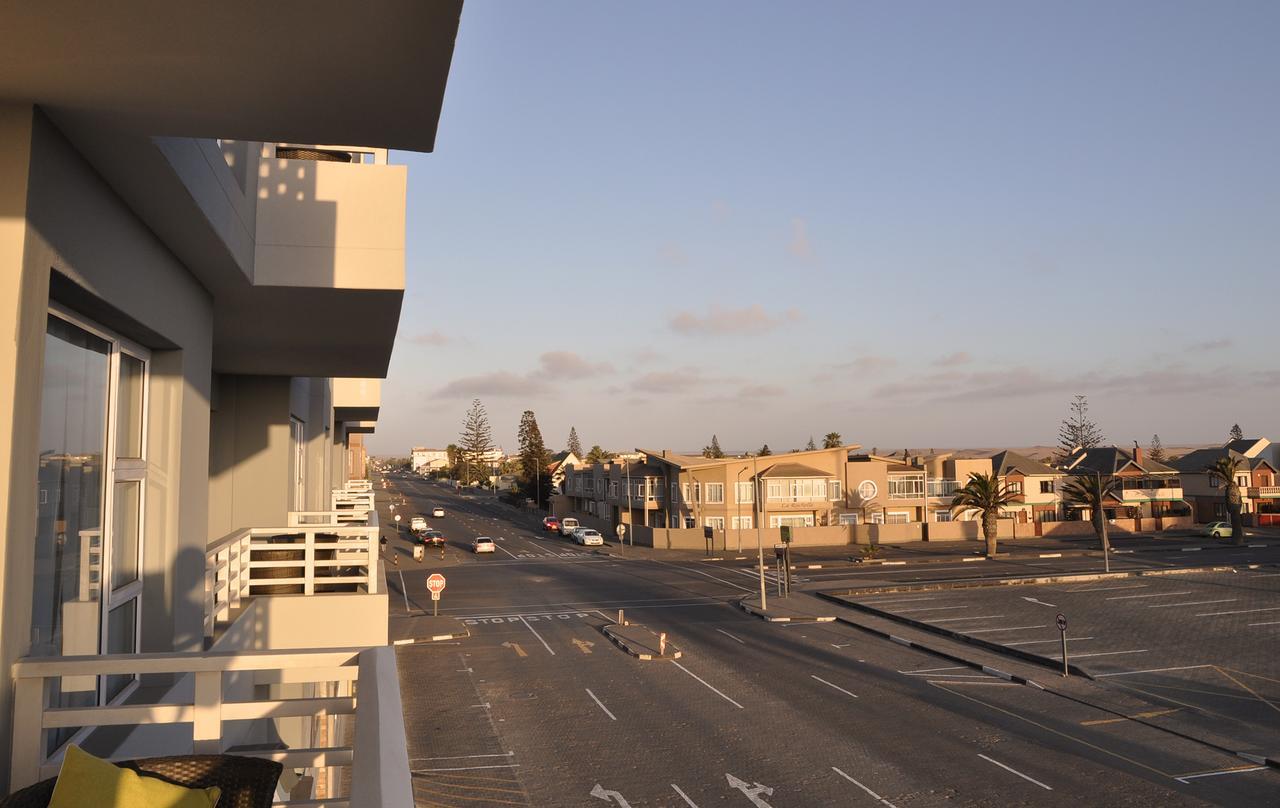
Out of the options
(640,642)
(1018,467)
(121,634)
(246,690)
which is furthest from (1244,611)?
(121,634)

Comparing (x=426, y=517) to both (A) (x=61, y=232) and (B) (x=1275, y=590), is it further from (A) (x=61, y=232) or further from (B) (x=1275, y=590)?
(A) (x=61, y=232)

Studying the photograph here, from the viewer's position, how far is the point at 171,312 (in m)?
6.64

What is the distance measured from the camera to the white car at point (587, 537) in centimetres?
6081

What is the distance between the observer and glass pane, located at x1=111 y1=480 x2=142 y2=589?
19.4 ft

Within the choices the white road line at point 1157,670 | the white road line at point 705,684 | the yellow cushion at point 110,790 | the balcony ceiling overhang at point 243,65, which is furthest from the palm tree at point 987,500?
the yellow cushion at point 110,790

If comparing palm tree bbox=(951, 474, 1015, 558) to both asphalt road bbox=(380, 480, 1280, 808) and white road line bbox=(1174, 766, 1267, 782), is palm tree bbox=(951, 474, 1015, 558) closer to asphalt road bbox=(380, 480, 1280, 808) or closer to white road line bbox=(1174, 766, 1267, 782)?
asphalt road bbox=(380, 480, 1280, 808)

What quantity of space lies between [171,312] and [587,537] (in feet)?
183

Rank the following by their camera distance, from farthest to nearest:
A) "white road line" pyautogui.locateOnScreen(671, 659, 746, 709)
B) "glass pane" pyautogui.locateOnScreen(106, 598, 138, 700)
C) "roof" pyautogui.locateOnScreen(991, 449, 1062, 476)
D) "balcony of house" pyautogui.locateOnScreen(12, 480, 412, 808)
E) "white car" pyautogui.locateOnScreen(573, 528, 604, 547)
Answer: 1. "roof" pyautogui.locateOnScreen(991, 449, 1062, 476)
2. "white car" pyautogui.locateOnScreen(573, 528, 604, 547)
3. "white road line" pyautogui.locateOnScreen(671, 659, 746, 709)
4. "glass pane" pyautogui.locateOnScreen(106, 598, 138, 700)
5. "balcony of house" pyautogui.locateOnScreen(12, 480, 412, 808)

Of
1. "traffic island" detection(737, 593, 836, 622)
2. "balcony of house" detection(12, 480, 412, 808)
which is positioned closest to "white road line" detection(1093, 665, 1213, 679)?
"traffic island" detection(737, 593, 836, 622)

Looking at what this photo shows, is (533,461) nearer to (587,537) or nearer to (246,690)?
(587,537)

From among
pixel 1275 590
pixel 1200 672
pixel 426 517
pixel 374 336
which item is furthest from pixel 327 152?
pixel 426 517

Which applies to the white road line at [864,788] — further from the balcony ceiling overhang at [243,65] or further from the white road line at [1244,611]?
the white road line at [1244,611]

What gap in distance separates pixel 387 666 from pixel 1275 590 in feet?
154

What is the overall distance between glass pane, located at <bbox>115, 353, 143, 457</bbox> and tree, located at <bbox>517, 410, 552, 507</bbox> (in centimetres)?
8694
